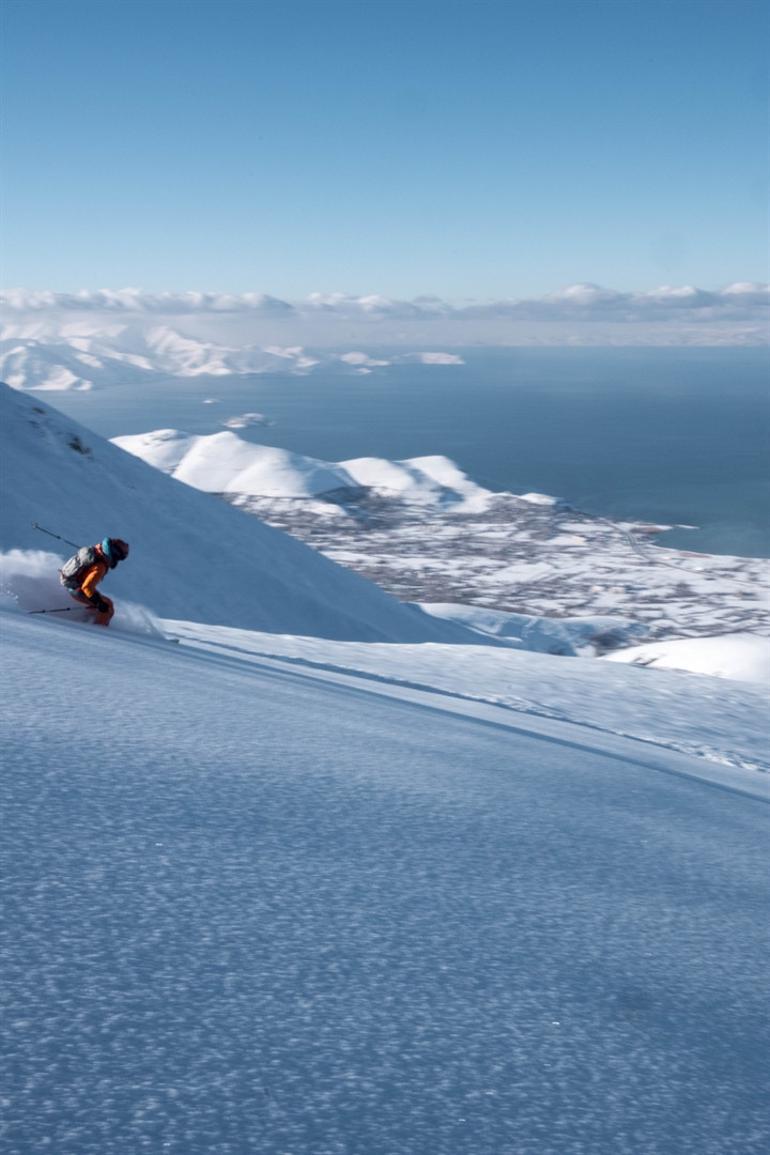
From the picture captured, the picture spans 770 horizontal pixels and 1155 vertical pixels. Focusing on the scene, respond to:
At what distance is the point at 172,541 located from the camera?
3175cm

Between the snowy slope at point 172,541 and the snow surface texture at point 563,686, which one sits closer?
the snow surface texture at point 563,686

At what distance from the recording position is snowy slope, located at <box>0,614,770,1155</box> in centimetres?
162

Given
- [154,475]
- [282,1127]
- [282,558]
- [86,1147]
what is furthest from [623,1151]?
[154,475]

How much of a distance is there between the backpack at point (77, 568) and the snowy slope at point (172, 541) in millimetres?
18232

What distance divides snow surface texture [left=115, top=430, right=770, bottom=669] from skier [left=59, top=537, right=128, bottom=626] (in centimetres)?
3299

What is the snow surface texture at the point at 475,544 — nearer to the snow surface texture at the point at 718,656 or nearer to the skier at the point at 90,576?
the snow surface texture at the point at 718,656

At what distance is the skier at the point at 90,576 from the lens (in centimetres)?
809

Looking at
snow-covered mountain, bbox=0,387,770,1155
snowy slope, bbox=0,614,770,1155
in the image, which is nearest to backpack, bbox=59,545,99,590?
snow-covered mountain, bbox=0,387,770,1155

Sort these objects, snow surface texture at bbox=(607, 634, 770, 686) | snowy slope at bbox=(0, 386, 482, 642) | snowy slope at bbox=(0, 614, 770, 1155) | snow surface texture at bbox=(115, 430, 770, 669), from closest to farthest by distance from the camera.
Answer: snowy slope at bbox=(0, 614, 770, 1155), snow surface texture at bbox=(607, 634, 770, 686), snowy slope at bbox=(0, 386, 482, 642), snow surface texture at bbox=(115, 430, 770, 669)

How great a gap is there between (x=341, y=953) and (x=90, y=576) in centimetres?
641

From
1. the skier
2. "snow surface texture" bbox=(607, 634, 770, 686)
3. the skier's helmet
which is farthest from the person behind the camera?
"snow surface texture" bbox=(607, 634, 770, 686)

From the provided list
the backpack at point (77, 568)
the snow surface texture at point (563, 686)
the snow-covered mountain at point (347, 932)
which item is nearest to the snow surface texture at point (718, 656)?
the snow surface texture at point (563, 686)

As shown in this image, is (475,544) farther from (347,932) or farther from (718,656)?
(347,932)

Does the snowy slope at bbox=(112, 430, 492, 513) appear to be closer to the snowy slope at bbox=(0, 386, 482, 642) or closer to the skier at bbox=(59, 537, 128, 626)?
the snowy slope at bbox=(0, 386, 482, 642)
